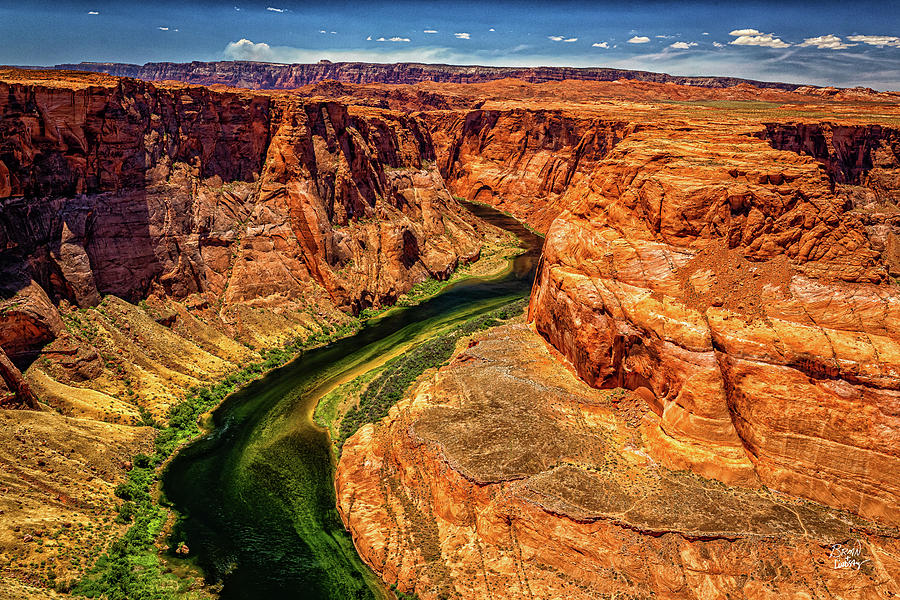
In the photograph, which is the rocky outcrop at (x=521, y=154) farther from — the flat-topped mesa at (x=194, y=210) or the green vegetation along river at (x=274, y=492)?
the green vegetation along river at (x=274, y=492)

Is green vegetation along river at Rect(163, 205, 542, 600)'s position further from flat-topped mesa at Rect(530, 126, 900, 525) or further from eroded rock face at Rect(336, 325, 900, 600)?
flat-topped mesa at Rect(530, 126, 900, 525)

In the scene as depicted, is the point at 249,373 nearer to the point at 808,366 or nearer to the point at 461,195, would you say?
the point at 808,366

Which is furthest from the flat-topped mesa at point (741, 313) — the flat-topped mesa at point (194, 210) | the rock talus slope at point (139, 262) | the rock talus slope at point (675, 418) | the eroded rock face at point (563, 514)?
the flat-topped mesa at point (194, 210)

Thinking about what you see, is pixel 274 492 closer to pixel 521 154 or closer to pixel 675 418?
pixel 675 418

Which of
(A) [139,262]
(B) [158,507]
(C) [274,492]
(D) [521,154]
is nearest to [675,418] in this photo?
(C) [274,492]

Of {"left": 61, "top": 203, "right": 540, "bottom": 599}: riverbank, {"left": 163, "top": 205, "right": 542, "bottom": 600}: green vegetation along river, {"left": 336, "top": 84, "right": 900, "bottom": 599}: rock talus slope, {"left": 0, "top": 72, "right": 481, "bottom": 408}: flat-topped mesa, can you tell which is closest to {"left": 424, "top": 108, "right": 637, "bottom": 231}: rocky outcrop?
{"left": 0, "top": 72, "right": 481, "bottom": 408}: flat-topped mesa

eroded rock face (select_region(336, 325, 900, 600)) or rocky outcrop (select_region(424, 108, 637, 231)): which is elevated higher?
rocky outcrop (select_region(424, 108, 637, 231))
